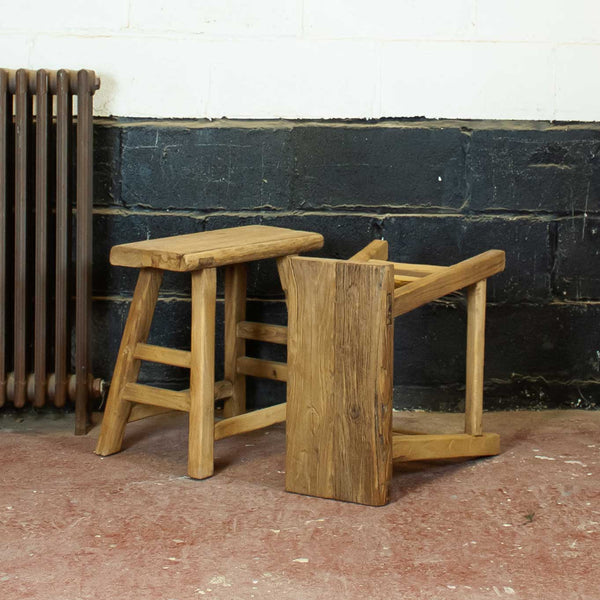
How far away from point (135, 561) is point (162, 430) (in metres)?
1.01

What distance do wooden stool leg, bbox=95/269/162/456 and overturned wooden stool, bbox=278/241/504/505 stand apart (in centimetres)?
45

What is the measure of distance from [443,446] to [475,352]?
286mm

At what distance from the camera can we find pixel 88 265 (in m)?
2.99

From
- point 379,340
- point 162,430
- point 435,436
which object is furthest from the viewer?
point 162,430

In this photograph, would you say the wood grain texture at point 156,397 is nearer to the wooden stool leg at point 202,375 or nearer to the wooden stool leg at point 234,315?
the wooden stool leg at point 202,375

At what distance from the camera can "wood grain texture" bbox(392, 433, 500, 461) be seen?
2627 mm

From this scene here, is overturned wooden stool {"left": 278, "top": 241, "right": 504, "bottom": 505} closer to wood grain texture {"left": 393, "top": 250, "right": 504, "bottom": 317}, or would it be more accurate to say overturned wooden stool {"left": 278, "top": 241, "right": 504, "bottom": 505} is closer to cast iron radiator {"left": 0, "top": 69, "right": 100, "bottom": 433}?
wood grain texture {"left": 393, "top": 250, "right": 504, "bottom": 317}

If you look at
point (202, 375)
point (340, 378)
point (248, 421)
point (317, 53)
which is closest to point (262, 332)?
point (248, 421)

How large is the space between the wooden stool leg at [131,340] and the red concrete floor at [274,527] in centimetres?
13

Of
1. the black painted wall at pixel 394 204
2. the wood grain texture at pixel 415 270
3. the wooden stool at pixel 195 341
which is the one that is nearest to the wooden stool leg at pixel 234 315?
the wooden stool at pixel 195 341

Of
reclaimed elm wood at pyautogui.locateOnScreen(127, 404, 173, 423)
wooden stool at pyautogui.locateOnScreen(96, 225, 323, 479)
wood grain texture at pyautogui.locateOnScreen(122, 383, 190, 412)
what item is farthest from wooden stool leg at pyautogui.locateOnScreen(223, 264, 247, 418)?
wood grain texture at pyautogui.locateOnScreen(122, 383, 190, 412)

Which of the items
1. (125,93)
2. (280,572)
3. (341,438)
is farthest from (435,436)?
(125,93)

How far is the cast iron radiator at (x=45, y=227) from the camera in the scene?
2.95m

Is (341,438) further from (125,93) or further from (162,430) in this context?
(125,93)
